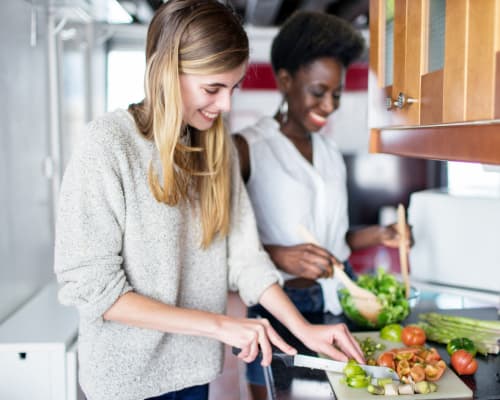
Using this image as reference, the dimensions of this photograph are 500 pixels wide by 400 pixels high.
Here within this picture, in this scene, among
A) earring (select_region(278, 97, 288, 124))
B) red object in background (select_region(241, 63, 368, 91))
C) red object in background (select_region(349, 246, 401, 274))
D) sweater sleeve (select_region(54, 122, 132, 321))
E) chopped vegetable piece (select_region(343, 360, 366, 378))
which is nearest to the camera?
sweater sleeve (select_region(54, 122, 132, 321))

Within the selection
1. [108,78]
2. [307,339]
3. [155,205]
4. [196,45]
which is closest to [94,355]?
[155,205]

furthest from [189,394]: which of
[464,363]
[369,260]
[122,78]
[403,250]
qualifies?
[369,260]

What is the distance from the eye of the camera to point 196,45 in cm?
96

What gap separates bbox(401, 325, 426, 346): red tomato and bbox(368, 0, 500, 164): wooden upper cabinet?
0.40 metres

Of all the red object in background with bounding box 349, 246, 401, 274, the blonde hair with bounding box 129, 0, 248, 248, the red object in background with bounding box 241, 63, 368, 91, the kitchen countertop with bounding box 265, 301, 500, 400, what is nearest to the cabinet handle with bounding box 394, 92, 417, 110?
the blonde hair with bounding box 129, 0, 248, 248

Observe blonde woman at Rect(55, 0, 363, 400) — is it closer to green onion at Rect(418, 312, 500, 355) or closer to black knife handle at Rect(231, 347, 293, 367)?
black knife handle at Rect(231, 347, 293, 367)

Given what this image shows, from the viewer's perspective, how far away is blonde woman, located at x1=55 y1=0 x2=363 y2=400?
93cm

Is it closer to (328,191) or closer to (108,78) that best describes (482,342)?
(328,191)

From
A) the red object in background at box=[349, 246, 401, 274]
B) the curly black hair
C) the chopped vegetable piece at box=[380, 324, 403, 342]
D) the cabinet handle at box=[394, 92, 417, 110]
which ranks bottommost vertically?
the red object in background at box=[349, 246, 401, 274]

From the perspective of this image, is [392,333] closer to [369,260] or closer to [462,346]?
[462,346]

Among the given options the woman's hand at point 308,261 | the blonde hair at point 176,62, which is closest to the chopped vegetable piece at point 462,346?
the woman's hand at point 308,261

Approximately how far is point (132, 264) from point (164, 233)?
8 centimetres

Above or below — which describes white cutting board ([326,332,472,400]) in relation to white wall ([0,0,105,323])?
below

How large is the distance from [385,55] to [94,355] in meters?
0.80
